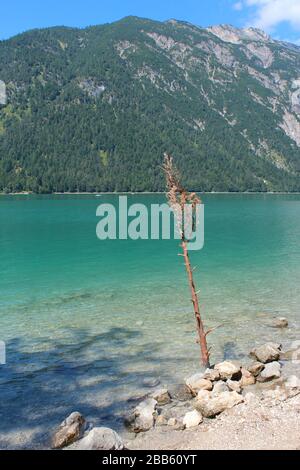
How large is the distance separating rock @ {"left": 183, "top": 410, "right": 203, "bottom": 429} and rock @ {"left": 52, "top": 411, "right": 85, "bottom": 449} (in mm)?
3090

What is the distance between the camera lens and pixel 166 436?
40.4 ft

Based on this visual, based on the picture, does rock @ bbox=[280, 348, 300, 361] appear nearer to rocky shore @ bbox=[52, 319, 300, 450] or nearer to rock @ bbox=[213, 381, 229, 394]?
rocky shore @ bbox=[52, 319, 300, 450]

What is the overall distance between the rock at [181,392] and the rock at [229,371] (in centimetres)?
135

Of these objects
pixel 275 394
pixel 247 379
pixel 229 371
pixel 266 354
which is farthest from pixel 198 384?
pixel 266 354

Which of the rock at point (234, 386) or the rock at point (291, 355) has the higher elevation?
the rock at point (234, 386)

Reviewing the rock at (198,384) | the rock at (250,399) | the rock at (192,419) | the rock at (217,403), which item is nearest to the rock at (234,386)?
the rock at (198,384)

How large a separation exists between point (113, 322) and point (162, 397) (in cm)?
1126

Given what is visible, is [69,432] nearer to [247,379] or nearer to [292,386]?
[247,379]

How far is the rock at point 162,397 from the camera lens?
586 inches

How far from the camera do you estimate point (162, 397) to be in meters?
15.0

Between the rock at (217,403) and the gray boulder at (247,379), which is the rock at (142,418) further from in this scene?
the gray boulder at (247,379)
